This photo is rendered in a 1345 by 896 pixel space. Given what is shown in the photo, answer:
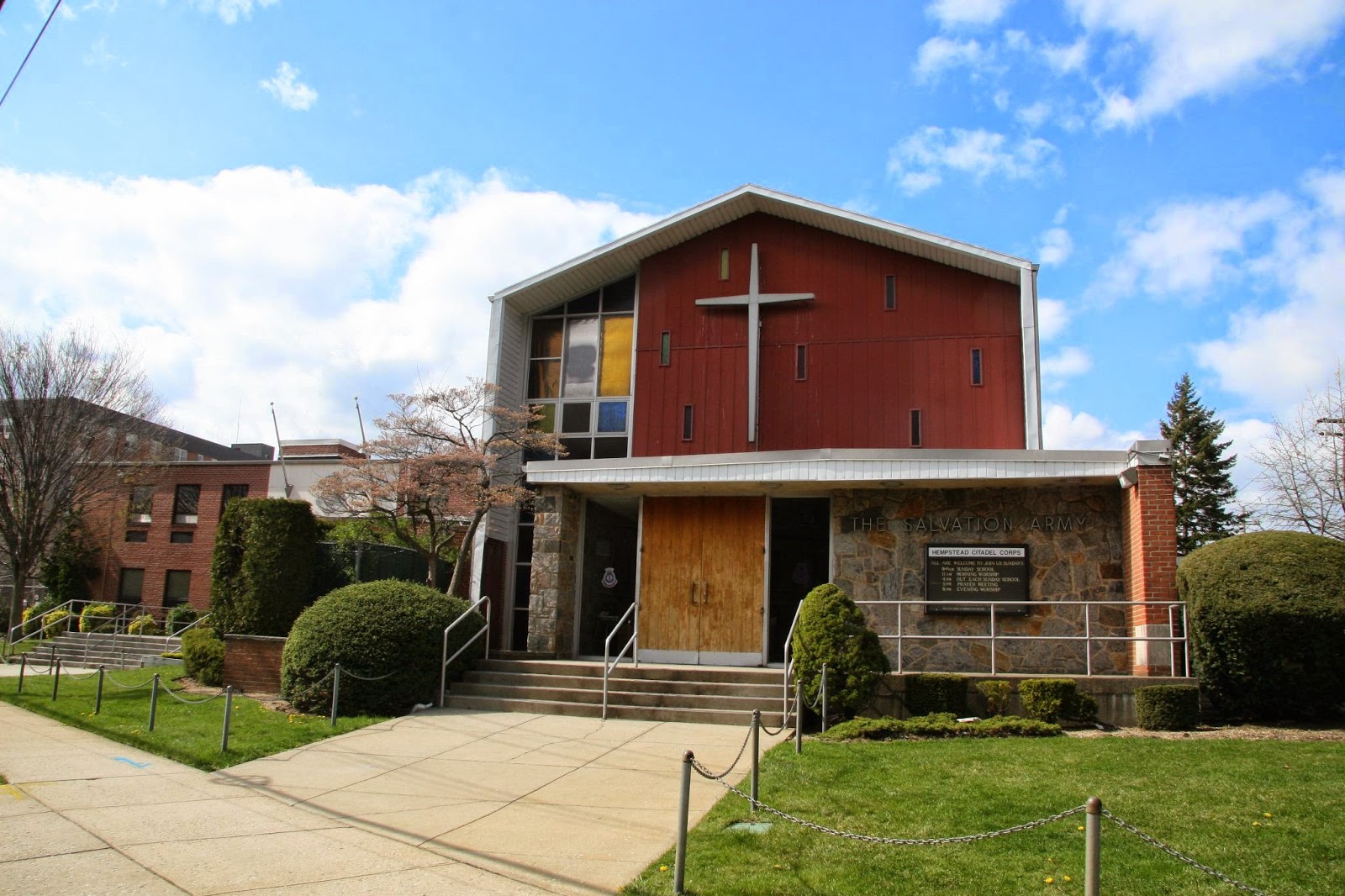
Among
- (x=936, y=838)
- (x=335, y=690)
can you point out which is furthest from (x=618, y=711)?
(x=936, y=838)

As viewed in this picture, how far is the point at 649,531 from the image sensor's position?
16078 mm

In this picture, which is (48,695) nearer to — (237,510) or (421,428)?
(237,510)

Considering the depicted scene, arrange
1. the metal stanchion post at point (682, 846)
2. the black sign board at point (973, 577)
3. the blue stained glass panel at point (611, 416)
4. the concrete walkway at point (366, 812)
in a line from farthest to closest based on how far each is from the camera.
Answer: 1. the blue stained glass panel at point (611, 416)
2. the black sign board at point (973, 577)
3. the concrete walkway at point (366, 812)
4. the metal stanchion post at point (682, 846)

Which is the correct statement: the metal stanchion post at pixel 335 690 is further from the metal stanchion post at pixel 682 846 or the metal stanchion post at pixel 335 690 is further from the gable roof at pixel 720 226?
the gable roof at pixel 720 226

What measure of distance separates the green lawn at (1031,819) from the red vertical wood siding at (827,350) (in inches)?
384

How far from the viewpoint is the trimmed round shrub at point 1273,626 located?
1066 centimetres

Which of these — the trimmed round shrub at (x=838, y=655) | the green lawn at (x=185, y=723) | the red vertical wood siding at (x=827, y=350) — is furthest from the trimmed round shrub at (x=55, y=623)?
the trimmed round shrub at (x=838, y=655)

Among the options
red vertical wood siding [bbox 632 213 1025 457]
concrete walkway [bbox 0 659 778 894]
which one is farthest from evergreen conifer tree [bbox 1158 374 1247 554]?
concrete walkway [bbox 0 659 778 894]

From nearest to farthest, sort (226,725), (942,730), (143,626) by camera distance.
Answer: (226,725)
(942,730)
(143,626)

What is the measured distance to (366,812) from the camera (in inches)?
315

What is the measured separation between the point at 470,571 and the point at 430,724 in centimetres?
734

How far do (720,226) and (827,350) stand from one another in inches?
144

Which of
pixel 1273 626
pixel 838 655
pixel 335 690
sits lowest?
pixel 335 690

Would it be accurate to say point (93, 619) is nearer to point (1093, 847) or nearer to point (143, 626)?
point (143, 626)
